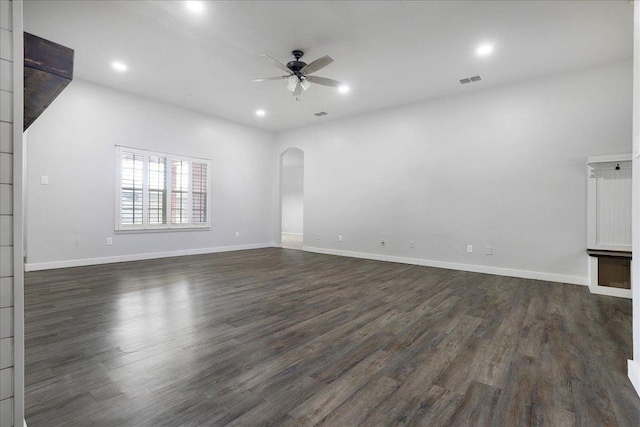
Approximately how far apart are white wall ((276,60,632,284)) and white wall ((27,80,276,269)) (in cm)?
289

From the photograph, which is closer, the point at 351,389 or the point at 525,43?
the point at 351,389

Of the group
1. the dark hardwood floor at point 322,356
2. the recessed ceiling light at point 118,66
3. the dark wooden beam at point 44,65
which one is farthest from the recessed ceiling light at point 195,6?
the dark hardwood floor at point 322,356

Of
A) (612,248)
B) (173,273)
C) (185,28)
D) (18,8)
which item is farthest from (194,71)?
(612,248)

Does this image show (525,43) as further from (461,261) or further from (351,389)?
(351,389)

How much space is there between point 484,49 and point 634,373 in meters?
3.75

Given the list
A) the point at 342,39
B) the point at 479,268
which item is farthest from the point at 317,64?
the point at 479,268


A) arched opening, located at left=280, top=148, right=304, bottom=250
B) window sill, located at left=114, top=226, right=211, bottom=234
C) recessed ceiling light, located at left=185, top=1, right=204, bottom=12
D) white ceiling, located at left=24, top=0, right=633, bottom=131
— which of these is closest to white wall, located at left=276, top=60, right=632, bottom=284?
white ceiling, located at left=24, top=0, right=633, bottom=131

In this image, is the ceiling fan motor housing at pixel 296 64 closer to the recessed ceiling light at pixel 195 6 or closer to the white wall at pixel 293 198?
the recessed ceiling light at pixel 195 6

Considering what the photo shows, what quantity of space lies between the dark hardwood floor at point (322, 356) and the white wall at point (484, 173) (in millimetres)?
1034

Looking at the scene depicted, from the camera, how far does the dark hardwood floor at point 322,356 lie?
1493 millimetres

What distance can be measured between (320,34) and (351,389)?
3.70 metres

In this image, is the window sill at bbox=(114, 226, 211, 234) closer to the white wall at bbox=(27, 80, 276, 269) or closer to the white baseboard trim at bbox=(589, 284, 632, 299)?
the white wall at bbox=(27, 80, 276, 269)

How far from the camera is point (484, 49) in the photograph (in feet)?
12.8

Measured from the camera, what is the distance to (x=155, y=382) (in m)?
1.71
